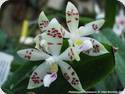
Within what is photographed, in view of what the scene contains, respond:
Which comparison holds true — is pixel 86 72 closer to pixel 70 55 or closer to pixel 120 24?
pixel 70 55

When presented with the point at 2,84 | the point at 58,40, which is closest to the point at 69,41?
the point at 58,40

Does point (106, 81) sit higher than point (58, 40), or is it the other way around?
point (58, 40)

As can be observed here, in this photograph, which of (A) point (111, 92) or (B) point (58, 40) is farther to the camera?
(A) point (111, 92)

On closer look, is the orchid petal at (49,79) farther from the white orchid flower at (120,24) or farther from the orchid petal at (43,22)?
the white orchid flower at (120,24)

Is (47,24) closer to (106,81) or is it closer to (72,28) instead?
(72,28)

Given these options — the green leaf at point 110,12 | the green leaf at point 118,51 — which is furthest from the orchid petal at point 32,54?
the green leaf at point 110,12

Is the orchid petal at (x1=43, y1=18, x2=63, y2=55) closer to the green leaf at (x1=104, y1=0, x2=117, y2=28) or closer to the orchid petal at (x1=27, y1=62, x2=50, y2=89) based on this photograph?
the orchid petal at (x1=27, y1=62, x2=50, y2=89)
